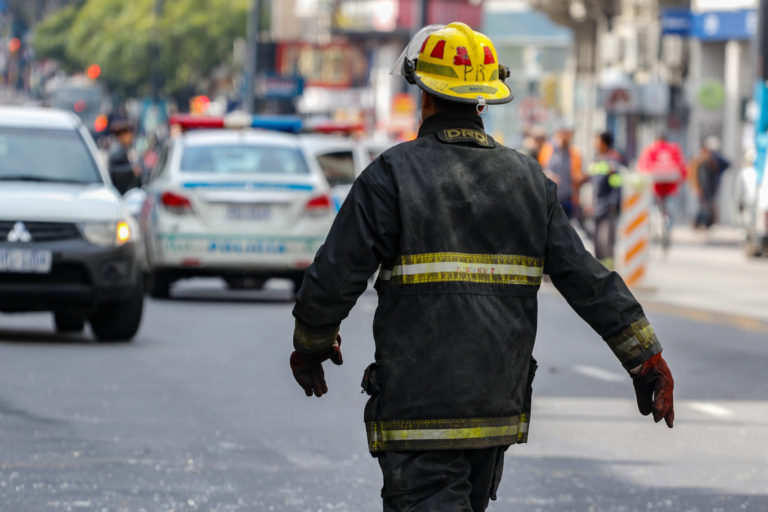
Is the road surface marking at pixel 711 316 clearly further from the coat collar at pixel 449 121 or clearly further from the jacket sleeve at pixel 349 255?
the jacket sleeve at pixel 349 255

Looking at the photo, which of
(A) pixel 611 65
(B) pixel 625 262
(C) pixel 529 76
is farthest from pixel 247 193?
(C) pixel 529 76

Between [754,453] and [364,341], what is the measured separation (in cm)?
586

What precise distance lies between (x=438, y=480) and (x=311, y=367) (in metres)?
0.43

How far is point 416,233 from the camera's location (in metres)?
5.08

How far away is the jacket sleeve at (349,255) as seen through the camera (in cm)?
502

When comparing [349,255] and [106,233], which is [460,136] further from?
[106,233]

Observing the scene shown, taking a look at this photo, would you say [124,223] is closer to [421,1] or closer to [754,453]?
[754,453]

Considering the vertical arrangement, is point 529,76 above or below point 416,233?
below

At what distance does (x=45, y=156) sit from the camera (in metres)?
14.4

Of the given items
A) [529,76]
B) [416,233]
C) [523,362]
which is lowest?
[529,76]

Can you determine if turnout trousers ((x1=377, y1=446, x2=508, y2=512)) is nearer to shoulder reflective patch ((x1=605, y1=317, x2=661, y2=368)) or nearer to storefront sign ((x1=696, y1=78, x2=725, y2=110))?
shoulder reflective patch ((x1=605, y1=317, x2=661, y2=368))

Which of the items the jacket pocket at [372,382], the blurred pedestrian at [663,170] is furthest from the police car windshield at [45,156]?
the blurred pedestrian at [663,170]

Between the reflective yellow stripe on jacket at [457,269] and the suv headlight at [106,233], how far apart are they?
28.3 ft

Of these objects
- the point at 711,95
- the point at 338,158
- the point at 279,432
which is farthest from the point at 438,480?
the point at 711,95
